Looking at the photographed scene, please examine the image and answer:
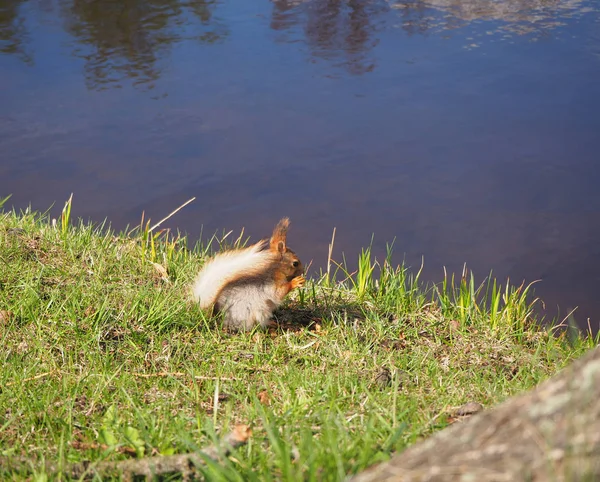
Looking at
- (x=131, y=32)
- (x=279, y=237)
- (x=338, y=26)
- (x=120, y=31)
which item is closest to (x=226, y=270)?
(x=279, y=237)

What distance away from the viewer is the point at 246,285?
427cm

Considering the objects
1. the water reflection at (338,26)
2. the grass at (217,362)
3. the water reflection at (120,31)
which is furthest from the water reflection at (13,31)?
the grass at (217,362)

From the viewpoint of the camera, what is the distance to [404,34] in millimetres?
11305

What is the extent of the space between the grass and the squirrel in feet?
0.33

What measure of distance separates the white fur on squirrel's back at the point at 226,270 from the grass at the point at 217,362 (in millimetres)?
112

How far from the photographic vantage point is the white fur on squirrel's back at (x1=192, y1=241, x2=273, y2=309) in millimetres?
4207

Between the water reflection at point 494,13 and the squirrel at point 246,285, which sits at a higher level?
the water reflection at point 494,13

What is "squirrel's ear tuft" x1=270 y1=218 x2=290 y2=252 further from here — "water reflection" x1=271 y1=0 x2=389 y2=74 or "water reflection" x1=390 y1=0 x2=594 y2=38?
"water reflection" x1=390 y1=0 x2=594 y2=38

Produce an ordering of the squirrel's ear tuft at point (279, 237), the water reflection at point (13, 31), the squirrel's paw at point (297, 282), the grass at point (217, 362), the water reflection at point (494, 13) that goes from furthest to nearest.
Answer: the water reflection at point (494, 13)
the water reflection at point (13, 31)
the squirrel's ear tuft at point (279, 237)
the squirrel's paw at point (297, 282)
the grass at point (217, 362)

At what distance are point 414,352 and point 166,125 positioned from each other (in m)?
5.64

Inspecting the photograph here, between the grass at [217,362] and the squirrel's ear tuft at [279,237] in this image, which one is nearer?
the grass at [217,362]

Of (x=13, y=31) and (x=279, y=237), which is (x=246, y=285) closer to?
(x=279, y=237)

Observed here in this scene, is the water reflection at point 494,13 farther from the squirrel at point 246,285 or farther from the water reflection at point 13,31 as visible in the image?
the squirrel at point 246,285

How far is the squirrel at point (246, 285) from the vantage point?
13.8ft
